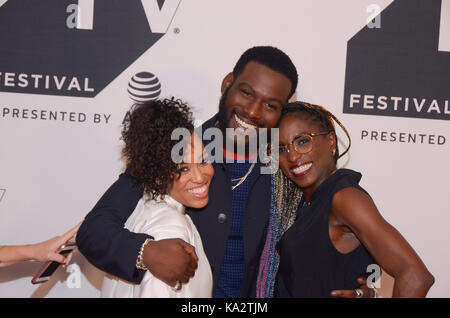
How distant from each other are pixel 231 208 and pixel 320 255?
0.44 metres

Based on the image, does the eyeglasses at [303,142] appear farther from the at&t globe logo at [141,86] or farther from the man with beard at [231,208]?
the at&t globe logo at [141,86]

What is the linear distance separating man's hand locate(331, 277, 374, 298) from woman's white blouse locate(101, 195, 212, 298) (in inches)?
19.8

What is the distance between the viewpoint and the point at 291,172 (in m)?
1.94

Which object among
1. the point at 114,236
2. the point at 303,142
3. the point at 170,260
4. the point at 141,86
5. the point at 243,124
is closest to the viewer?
the point at 170,260

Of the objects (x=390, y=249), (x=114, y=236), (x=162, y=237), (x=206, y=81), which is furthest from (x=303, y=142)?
(x=206, y=81)

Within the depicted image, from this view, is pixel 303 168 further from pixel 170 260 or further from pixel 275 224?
pixel 170 260

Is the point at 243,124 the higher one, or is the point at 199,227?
the point at 243,124

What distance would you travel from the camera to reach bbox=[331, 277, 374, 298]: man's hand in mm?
1751

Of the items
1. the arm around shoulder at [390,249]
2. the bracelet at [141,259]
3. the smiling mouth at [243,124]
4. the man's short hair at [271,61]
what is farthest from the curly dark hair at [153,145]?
the arm around shoulder at [390,249]

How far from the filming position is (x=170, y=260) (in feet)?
→ 4.85

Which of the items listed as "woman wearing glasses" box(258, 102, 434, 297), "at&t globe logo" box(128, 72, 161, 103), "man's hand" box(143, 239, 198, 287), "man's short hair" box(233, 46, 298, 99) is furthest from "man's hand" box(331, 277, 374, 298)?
"at&t globe logo" box(128, 72, 161, 103)

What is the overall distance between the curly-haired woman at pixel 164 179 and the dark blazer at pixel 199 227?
75 millimetres

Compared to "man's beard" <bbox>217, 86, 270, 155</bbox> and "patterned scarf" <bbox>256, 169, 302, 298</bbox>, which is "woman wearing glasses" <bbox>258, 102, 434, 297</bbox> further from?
"man's beard" <bbox>217, 86, 270, 155</bbox>

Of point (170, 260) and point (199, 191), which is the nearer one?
point (170, 260)
